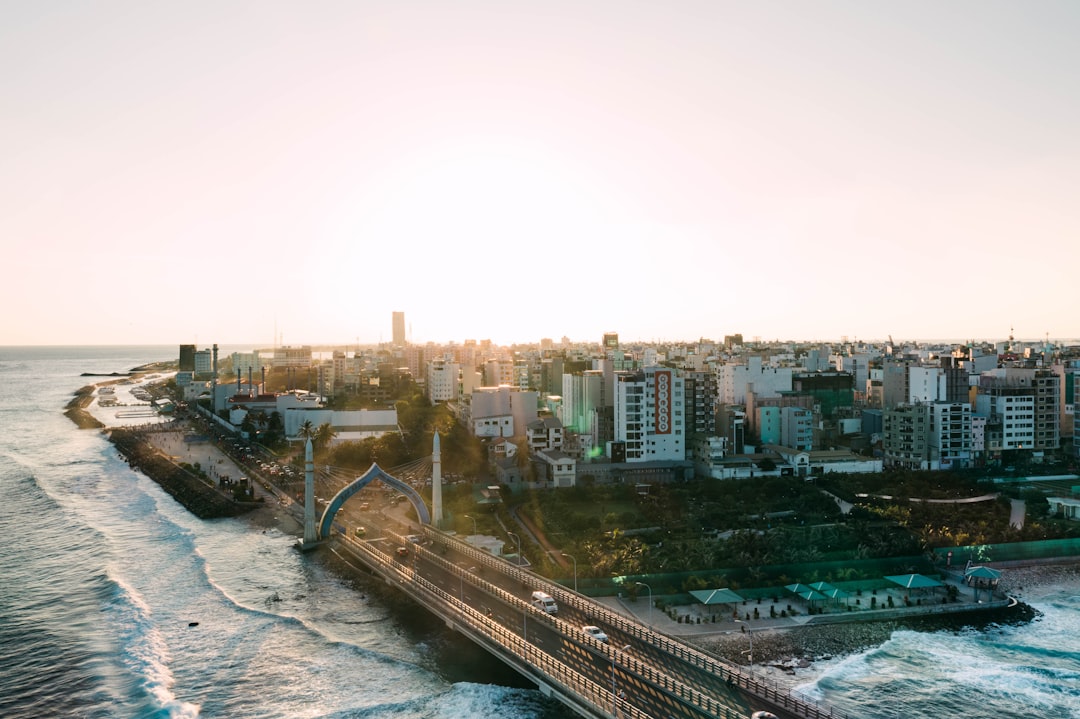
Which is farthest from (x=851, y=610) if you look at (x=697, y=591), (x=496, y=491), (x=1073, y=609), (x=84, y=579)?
(x=84, y=579)

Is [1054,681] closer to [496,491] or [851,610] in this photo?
[851,610]

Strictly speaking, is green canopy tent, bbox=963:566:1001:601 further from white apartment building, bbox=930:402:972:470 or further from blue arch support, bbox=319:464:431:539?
blue arch support, bbox=319:464:431:539

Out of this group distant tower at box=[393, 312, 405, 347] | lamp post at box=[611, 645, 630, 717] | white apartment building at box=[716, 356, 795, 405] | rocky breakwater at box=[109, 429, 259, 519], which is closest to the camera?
lamp post at box=[611, 645, 630, 717]

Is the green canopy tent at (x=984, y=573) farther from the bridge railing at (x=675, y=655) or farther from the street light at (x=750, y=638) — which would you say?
the bridge railing at (x=675, y=655)

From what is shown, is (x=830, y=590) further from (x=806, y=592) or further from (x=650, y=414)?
(x=650, y=414)

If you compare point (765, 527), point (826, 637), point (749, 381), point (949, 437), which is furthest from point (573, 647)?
point (749, 381)

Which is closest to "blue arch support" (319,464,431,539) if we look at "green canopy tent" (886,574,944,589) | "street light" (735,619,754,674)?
"street light" (735,619,754,674)
